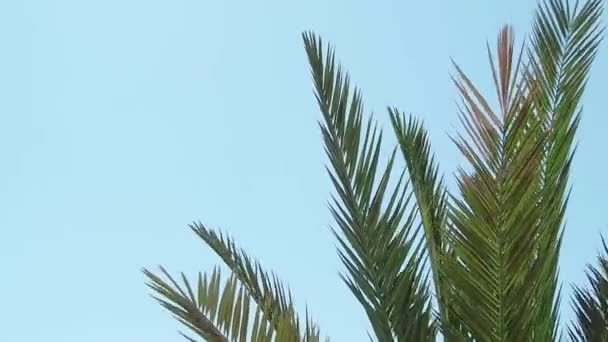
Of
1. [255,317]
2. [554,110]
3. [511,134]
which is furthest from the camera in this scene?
[554,110]

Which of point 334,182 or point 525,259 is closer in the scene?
point 525,259

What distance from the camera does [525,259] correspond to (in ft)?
13.1

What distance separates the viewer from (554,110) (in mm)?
5098

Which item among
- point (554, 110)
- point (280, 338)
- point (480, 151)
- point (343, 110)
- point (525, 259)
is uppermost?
point (554, 110)

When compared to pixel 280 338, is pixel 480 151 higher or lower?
higher

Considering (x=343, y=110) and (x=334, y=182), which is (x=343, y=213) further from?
(x=343, y=110)

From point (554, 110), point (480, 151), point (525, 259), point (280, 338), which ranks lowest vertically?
point (280, 338)

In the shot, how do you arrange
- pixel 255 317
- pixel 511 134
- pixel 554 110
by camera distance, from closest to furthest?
pixel 511 134 → pixel 255 317 → pixel 554 110

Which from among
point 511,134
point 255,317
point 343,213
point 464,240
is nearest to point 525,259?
point 464,240

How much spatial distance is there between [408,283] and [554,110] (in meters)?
1.40

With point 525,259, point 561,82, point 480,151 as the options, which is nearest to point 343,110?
point 480,151

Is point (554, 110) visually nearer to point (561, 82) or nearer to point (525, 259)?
point (561, 82)

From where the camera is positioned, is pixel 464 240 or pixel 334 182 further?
pixel 334 182

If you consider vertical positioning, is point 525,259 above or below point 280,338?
above
